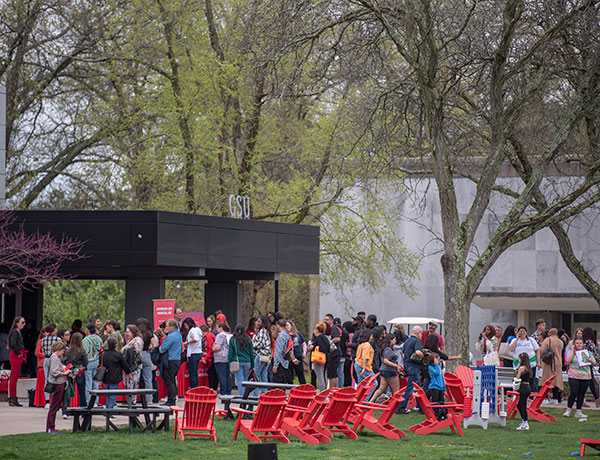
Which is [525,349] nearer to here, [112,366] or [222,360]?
[222,360]

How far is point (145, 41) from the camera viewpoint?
31.3m

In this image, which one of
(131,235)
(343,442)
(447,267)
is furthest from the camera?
(131,235)

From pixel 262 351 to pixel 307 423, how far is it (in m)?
5.33

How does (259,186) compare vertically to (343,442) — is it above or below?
above

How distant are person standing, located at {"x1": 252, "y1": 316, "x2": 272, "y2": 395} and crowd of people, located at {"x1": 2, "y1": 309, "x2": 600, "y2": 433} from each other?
2 centimetres

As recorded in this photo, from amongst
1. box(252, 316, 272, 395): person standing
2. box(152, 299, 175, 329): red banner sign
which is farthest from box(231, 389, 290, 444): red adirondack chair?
box(152, 299, 175, 329): red banner sign

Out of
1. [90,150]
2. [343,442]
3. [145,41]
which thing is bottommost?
[343,442]

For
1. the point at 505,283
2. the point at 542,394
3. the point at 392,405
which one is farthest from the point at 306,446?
the point at 505,283

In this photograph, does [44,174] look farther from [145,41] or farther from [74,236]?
[74,236]

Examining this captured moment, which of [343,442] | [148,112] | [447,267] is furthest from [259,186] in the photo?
[343,442]

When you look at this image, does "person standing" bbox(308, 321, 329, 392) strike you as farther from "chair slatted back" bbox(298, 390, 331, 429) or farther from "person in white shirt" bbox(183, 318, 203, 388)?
"chair slatted back" bbox(298, 390, 331, 429)

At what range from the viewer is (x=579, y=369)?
20.2 m

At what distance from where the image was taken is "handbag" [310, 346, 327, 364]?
21.4 m

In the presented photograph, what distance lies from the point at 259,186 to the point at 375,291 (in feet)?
23.9
